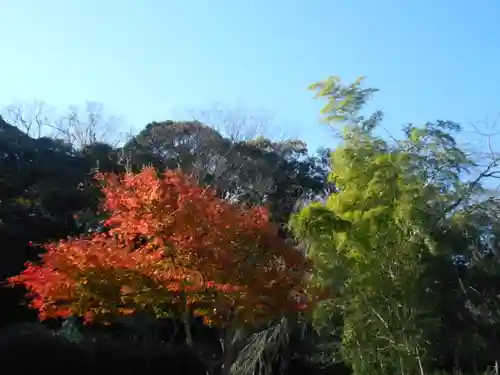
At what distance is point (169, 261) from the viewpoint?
1000 cm

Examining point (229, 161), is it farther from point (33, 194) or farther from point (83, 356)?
point (83, 356)

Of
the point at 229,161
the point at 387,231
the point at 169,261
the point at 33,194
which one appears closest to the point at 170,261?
the point at 169,261

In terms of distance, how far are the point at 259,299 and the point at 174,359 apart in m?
5.60

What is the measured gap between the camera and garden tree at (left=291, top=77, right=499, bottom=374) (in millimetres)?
9555

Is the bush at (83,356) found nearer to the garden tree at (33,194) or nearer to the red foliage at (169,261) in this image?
the red foliage at (169,261)

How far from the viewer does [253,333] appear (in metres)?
12.8

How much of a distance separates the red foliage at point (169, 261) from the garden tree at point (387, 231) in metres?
0.83

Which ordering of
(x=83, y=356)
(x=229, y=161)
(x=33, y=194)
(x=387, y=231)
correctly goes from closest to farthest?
(x=387, y=231)
(x=83, y=356)
(x=33, y=194)
(x=229, y=161)

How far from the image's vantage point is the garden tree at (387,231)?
Result: 9.55 metres

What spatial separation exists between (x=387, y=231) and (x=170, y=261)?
3.48 m

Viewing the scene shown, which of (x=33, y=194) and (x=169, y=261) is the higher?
(x=33, y=194)

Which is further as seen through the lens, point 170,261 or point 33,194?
point 33,194

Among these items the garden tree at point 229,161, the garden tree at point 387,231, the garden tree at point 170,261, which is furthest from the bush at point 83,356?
the garden tree at point 229,161

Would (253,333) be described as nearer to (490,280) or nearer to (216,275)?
(216,275)
